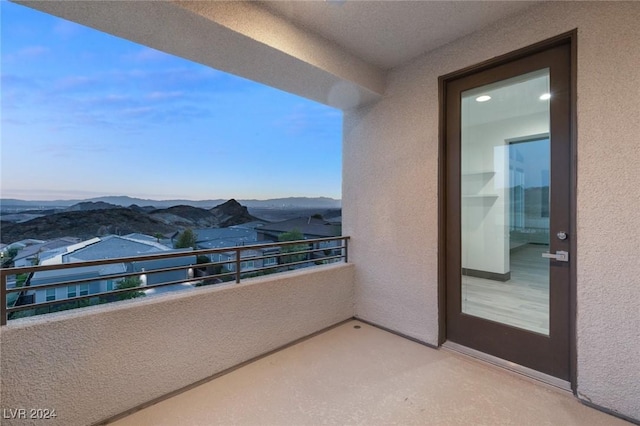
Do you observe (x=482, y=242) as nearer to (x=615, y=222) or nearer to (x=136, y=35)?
(x=615, y=222)

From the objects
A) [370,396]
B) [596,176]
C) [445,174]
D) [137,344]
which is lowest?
[370,396]

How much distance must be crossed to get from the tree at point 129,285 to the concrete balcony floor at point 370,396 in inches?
29.0

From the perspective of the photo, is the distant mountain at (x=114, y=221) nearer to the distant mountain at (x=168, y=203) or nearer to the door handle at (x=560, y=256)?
the distant mountain at (x=168, y=203)

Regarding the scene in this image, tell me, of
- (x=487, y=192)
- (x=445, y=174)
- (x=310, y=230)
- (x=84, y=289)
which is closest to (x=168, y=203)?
(x=84, y=289)

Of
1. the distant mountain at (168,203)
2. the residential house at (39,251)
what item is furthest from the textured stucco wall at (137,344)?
the distant mountain at (168,203)

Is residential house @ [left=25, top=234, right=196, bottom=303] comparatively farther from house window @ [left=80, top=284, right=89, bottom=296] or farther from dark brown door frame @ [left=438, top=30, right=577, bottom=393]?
dark brown door frame @ [left=438, top=30, right=577, bottom=393]

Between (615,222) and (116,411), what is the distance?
3.32 meters

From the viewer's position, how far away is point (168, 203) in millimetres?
3002

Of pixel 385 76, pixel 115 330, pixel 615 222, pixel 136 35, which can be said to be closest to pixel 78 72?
pixel 136 35

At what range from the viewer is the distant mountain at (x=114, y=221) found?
181 cm

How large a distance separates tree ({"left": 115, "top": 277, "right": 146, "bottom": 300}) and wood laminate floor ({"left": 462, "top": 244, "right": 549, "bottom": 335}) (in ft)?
8.79

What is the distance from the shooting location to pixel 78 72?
2992mm

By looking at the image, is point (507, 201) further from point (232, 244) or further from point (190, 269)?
point (190, 269)

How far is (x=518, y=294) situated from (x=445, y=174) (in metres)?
1.18
